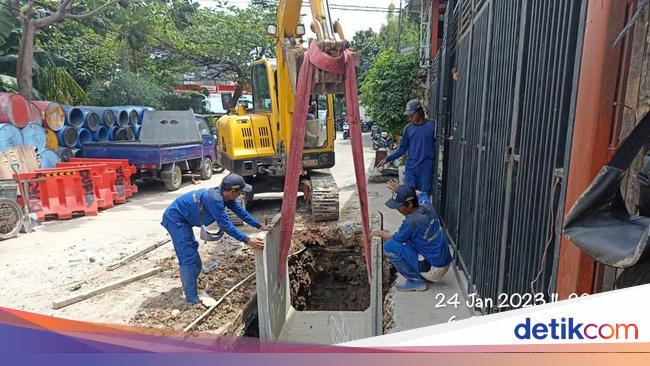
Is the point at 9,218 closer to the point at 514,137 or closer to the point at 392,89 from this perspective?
the point at 514,137

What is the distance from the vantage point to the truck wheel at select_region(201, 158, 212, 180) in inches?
513

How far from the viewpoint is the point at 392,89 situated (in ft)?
40.3

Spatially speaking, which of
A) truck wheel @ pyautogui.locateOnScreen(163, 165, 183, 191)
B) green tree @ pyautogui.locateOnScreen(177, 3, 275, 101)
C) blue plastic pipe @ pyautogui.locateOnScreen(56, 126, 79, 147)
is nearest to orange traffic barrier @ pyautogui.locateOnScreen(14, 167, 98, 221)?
truck wheel @ pyautogui.locateOnScreen(163, 165, 183, 191)

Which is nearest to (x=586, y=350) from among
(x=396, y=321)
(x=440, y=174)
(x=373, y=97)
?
(x=396, y=321)

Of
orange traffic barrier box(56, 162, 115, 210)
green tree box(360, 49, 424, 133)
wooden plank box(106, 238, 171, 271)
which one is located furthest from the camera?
green tree box(360, 49, 424, 133)

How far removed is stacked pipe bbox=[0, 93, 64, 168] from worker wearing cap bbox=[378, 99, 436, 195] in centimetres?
813

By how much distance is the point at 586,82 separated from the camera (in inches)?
61.4

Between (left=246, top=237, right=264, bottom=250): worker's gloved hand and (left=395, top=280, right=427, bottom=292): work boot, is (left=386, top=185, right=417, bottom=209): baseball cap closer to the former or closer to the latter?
(left=395, top=280, right=427, bottom=292): work boot

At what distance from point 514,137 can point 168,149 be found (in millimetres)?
9394

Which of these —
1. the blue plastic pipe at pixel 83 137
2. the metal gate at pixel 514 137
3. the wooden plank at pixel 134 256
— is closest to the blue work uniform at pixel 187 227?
the wooden plank at pixel 134 256

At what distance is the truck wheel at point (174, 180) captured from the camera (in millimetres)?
11125

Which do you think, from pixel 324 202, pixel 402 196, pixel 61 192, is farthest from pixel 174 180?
pixel 402 196

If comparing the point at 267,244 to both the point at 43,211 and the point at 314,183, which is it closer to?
the point at 314,183

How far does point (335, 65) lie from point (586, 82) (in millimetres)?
2545
